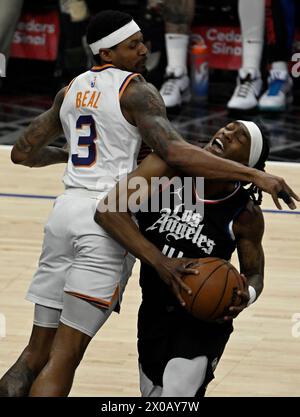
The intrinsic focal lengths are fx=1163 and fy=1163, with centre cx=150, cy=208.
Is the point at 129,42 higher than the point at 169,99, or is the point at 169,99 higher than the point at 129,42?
the point at 129,42

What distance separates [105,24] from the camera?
5293 millimetres

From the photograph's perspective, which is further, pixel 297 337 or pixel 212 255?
pixel 297 337

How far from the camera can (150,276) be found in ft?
16.9

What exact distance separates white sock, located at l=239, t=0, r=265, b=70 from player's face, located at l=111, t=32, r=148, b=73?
21.9 ft

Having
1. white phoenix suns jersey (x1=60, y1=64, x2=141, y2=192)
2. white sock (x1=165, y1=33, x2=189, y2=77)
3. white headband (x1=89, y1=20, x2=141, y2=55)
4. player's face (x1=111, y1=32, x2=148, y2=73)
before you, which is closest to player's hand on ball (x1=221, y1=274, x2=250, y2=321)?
white phoenix suns jersey (x1=60, y1=64, x2=141, y2=192)

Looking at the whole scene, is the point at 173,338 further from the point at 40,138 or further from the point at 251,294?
the point at 40,138

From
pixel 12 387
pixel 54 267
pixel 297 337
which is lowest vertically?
pixel 297 337

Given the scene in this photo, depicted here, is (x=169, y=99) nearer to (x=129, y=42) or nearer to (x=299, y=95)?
(x=299, y=95)

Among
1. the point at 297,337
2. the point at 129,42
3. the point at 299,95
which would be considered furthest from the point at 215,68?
the point at 129,42

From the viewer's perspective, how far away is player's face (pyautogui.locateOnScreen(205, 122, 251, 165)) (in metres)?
5.07

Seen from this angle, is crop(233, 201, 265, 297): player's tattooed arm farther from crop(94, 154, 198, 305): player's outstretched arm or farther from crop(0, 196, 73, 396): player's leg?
crop(0, 196, 73, 396): player's leg

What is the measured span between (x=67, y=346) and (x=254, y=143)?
3.93 ft

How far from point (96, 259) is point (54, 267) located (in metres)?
0.25
